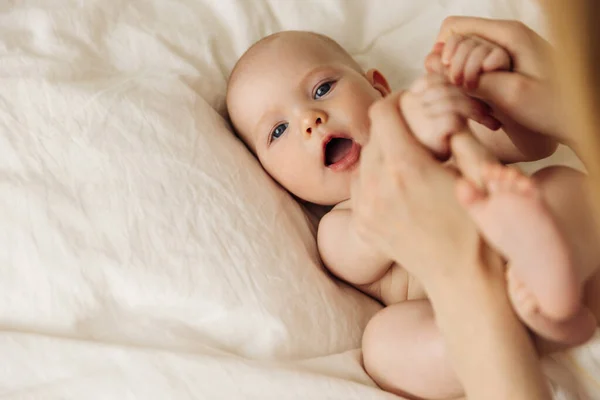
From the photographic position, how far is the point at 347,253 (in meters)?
0.96

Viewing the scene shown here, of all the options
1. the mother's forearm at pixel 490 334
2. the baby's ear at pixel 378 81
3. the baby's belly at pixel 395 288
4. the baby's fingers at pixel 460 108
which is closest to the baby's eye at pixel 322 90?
the baby's ear at pixel 378 81

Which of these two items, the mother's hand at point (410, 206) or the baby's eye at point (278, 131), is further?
the baby's eye at point (278, 131)

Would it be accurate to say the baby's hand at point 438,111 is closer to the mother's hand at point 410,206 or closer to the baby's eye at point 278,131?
the mother's hand at point 410,206

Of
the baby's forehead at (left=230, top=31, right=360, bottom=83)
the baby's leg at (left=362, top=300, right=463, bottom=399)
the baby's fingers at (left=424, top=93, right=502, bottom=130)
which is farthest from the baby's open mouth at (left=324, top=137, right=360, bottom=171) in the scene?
the baby's fingers at (left=424, top=93, right=502, bottom=130)

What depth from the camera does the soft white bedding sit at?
773 mm

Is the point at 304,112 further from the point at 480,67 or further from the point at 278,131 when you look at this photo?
the point at 480,67

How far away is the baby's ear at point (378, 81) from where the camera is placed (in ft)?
3.84

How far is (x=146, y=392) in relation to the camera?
0.75 meters

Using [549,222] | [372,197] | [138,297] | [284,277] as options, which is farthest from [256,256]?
[549,222]

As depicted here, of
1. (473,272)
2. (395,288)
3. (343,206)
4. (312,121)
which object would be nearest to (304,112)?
(312,121)

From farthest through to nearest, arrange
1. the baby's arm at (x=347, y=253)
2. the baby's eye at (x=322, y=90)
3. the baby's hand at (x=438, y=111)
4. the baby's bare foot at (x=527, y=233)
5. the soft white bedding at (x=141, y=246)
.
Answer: the baby's eye at (x=322, y=90), the baby's arm at (x=347, y=253), the soft white bedding at (x=141, y=246), the baby's hand at (x=438, y=111), the baby's bare foot at (x=527, y=233)

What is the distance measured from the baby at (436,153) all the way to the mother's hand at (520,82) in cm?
2

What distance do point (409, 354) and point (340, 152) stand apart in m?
0.35

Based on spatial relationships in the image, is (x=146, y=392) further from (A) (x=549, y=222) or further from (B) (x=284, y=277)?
(A) (x=549, y=222)
